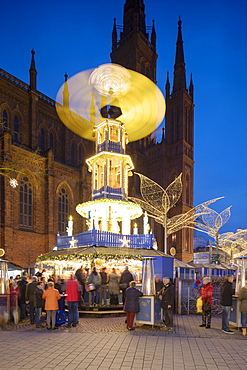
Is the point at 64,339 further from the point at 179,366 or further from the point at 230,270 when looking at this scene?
the point at 230,270

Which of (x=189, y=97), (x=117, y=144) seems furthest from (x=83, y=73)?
(x=189, y=97)

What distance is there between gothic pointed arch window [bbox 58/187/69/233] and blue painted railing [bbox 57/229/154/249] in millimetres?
14982

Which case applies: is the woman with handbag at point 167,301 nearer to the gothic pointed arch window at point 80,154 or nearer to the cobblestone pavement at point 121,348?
the cobblestone pavement at point 121,348

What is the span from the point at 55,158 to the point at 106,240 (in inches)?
863

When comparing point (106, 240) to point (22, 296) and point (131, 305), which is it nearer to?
point (22, 296)

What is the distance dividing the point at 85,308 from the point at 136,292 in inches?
192

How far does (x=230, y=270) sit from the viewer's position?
27016 millimetres

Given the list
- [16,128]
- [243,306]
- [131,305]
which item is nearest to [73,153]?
[16,128]

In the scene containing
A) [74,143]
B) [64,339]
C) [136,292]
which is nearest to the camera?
[64,339]

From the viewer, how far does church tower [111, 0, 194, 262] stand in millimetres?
49125

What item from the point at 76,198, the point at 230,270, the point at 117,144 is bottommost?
the point at 230,270

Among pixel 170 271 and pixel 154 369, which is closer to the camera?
pixel 154 369

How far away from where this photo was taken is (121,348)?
841 cm

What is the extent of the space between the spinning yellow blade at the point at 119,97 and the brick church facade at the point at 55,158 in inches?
227
